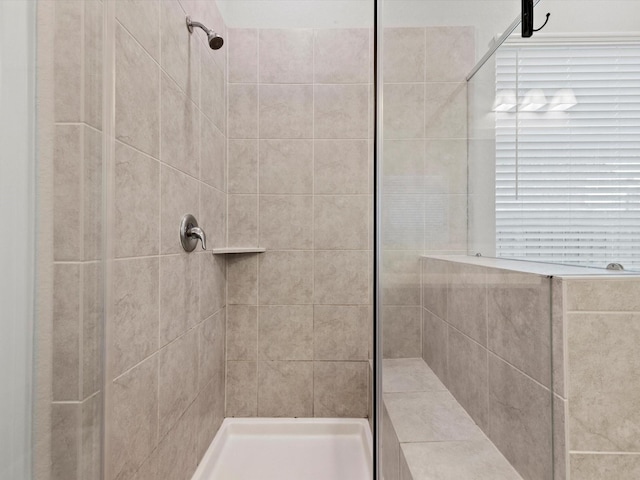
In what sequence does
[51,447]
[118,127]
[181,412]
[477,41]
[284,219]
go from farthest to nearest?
[284,219] < [181,412] < [118,127] < [477,41] < [51,447]

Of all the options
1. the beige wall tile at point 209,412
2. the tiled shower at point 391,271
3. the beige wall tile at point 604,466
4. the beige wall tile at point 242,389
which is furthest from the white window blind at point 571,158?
the beige wall tile at point 242,389

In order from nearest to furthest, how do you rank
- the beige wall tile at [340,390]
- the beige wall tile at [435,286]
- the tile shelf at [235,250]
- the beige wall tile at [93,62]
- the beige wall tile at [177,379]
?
the beige wall tile at [93,62] → the beige wall tile at [435,286] → the beige wall tile at [177,379] → the tile shelf at [235,250] → the beige wall tile at [340,390]

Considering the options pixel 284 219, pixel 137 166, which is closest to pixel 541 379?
pixel 137 166

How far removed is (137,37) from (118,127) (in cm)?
26

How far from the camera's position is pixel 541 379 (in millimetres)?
467

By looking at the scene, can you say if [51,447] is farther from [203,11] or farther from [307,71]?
[307,71]

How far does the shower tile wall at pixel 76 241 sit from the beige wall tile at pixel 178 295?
399 millimetres

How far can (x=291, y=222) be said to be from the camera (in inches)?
62.1

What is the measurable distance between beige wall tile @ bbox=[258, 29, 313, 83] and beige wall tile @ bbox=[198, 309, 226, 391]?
1.17m

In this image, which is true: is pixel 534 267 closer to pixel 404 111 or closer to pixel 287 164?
pixel 404 111

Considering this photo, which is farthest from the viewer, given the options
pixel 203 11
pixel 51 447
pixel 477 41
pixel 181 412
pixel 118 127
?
pixel 203 11

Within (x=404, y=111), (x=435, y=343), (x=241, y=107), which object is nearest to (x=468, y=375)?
(x=435, y=343)

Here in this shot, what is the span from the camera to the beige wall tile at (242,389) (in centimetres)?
156

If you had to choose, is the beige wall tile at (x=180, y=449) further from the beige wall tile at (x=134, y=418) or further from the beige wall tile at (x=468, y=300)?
the beige wall tile at (x=468, y=300)
